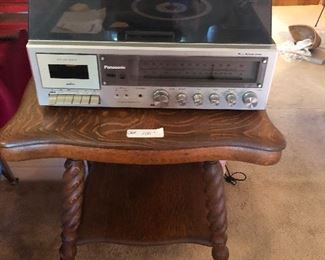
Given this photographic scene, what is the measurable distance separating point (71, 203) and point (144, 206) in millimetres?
243

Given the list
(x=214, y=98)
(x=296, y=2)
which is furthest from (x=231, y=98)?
(x=296, y=2)

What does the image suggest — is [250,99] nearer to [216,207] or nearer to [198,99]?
[198,99]

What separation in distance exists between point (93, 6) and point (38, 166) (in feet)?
2.67

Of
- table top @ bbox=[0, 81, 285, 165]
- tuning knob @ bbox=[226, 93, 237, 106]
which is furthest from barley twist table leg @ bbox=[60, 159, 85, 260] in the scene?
tuning knob @ bbox=[226, 93, 237, 106]

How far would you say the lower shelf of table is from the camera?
87cm

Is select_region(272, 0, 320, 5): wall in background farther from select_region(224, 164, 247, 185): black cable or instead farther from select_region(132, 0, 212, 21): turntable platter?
select_region(132, 0, 212, 21): turntable platter

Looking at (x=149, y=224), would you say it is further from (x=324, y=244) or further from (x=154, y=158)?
(x=324, y=244)

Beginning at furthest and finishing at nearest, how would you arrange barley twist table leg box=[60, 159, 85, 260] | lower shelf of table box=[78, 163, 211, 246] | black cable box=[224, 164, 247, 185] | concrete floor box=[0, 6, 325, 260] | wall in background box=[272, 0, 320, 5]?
wall in background box=[272, 0, 320, 5]
black cable box=[224, 164, 247, 185]
concrete floor box=[0, 6, 325, 260]
lower shelf of table box=[78, 163, 211, 246]
barley twist table leg box=[60, 159, 85, 260]

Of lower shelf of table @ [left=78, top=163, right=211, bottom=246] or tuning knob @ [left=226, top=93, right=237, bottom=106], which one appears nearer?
tuning knob @ [left=226, top=93, right=237, bottom=106]

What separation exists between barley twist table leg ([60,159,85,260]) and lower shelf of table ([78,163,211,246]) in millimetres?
34

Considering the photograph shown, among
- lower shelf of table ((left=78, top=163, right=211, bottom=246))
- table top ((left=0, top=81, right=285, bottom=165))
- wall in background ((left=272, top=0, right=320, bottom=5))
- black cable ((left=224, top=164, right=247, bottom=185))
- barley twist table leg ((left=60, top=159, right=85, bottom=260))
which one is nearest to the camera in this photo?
table top ((left=0, top=81, right=285, bottom=165))

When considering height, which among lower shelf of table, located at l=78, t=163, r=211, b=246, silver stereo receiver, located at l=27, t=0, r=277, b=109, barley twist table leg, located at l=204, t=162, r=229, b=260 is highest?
silver stereo receiver, located at l=27, t=0, r=277, b=109

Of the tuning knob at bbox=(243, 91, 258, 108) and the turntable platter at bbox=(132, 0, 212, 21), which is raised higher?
the turntable platter at bbox=(132, 0, 212, 21)

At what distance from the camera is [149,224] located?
2.98 feet
